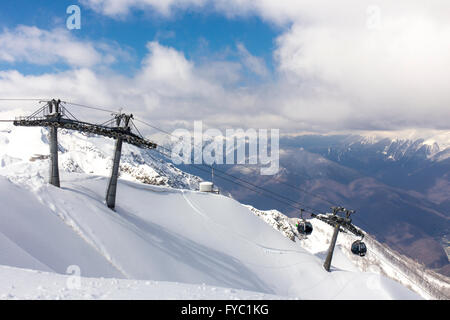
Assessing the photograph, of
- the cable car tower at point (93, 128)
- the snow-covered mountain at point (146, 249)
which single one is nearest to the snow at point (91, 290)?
the snow-covered mountain at point (146, 249)

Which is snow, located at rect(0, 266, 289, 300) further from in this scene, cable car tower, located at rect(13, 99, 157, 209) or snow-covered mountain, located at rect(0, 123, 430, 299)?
cable car tower, located at rect(13, 99, 157, 209)

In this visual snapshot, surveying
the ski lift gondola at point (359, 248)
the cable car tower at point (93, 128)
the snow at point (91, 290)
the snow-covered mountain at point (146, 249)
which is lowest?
the ski lift gondola at point (359, 248)

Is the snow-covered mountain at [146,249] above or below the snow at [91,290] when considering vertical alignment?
below

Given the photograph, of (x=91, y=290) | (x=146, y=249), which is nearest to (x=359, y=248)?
(x=146, y=249)

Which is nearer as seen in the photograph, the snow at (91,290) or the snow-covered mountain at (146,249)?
the snow at (91,290)

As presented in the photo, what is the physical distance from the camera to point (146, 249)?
72.6ft

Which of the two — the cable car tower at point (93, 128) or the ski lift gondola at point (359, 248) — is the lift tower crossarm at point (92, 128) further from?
the ski lift gondola at point (359, 248)

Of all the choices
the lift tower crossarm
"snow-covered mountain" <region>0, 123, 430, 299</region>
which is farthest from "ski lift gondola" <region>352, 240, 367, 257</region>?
the lift tower crossarm

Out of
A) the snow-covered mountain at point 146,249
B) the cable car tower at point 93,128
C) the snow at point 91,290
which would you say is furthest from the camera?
the cable car tower at point 93,128

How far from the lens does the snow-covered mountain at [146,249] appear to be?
989 cm
